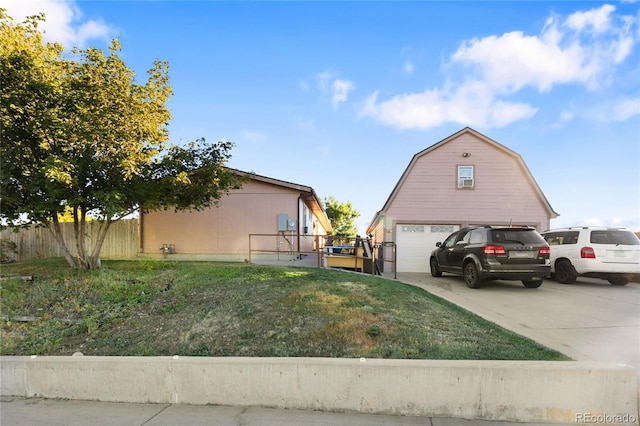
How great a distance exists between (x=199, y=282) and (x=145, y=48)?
6336 millimetres

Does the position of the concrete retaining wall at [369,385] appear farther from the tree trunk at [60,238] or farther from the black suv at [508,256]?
the tree trunk at [60,238]

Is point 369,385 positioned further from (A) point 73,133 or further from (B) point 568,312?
(A) point 73,133

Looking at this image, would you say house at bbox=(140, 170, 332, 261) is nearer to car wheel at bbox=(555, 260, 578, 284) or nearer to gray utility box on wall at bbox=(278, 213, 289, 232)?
gray utility box on wall at bbox=(278, 213, 289, 232)

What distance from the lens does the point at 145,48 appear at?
9398mm

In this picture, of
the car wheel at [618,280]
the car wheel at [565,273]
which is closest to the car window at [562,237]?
the car wheel at [565,273]

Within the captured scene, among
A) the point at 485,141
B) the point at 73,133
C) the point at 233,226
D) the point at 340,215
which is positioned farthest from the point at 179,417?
the point at 340,215

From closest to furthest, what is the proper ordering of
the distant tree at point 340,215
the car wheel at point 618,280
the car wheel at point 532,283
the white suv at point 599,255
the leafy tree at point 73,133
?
the leafy tree at point 73,133 → the car wheel at point 532,283 → the white suv at point 599,255 → the car wheel at point 618,280 → the distant tree at point 340,215

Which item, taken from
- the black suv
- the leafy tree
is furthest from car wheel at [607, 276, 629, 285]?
the leafy tree

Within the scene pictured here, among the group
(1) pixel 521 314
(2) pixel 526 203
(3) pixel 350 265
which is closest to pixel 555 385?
(1) pixel 521 314

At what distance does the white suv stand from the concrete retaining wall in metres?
7.93

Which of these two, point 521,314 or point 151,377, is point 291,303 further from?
point 521,314

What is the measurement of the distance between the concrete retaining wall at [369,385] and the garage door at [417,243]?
32.3ft

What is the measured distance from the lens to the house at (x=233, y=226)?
13.8 metres

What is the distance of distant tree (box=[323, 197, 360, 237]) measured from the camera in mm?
41219
